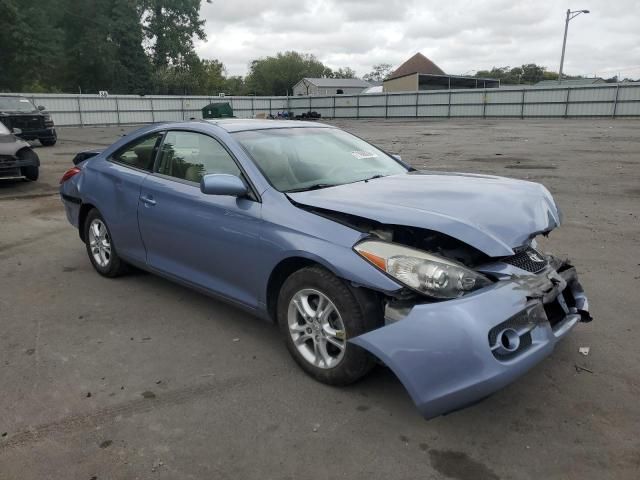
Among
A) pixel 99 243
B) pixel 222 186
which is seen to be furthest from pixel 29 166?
pixel 222 186

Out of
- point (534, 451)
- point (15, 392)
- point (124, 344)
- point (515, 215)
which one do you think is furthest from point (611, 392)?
point (15, 392)

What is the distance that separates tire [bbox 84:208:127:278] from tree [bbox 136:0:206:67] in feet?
177

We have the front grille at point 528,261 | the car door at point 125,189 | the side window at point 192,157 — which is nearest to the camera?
the front grille at point 528,261

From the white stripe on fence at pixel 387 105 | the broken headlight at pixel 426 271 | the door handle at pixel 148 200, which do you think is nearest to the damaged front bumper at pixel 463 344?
the broken headlight at pixel 426 271

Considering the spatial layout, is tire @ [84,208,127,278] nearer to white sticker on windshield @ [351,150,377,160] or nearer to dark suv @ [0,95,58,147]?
white sticker on windshield @ [351,150,377,160]

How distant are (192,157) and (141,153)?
0.77m

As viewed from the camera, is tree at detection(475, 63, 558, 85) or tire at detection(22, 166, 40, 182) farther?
tree at detection(475, 63, 558, 85)

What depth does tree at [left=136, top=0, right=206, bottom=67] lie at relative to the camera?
174 ft

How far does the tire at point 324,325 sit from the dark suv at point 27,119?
18658 mm

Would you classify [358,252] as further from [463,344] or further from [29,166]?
[29,166]

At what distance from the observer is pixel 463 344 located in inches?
96.7

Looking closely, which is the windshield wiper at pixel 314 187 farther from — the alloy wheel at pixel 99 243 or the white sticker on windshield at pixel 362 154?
the alloy wheel at pixel 99 243

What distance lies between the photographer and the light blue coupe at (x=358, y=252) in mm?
2543

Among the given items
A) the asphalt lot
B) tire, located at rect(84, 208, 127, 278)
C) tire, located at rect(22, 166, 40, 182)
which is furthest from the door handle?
tire, located at rect(22, 166, 40, 182)
